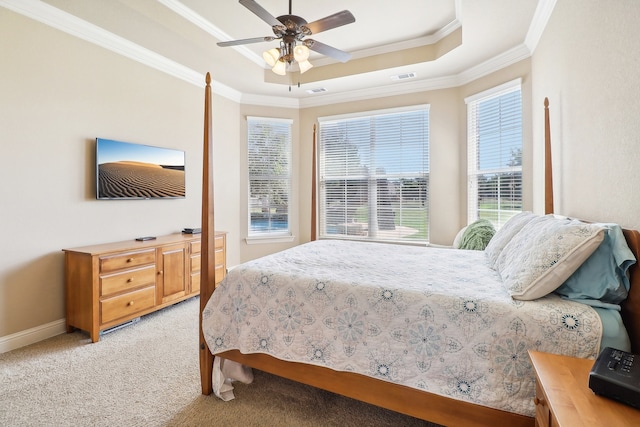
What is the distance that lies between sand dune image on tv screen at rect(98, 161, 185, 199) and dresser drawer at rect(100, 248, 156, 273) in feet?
2.22

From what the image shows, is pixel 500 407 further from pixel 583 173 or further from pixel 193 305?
pixel 193 305

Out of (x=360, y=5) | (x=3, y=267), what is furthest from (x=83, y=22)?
(x=360, y=5)

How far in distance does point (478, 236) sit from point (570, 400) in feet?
8.23

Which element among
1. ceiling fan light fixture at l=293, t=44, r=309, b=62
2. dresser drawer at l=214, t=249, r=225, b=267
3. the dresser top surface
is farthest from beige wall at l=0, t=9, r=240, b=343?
ceiling fan light fixture at l=293, t=44, r=309, b=62

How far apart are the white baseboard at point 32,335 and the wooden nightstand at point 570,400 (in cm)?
345

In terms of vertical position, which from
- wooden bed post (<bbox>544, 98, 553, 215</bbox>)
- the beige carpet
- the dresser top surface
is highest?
wooden bed post (<bbox>544, 98, 553, 215</bbox>)

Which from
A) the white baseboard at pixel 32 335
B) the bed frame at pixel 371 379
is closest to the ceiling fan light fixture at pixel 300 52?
the bed frame at pixel 371 379

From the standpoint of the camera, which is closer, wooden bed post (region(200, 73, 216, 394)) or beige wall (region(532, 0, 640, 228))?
beige wall (region(532, 0, 640, 228))

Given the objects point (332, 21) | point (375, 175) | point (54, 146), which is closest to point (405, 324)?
point (332, 21)

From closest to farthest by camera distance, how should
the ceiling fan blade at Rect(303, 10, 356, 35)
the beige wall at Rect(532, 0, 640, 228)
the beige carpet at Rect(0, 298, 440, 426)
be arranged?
the beige wall at Rect(532, 0, 640, 228) < the beige carpet at Rect(0, 298, 440, 426) < the ceiling fan blade at Rect(303, 10, 356, 35)

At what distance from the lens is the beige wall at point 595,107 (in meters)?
1.30

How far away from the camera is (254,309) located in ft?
5.55

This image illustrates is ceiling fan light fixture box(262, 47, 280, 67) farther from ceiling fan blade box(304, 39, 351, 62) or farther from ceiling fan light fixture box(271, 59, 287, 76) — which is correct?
ceiling fan blade box(304, 39, 351, 62)

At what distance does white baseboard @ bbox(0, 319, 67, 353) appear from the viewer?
2312 millimetres
